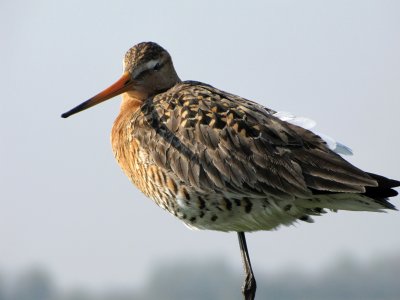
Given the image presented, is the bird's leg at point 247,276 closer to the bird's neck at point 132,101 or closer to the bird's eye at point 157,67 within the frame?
the bird's neck at point 132,101

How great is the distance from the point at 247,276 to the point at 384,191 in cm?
227

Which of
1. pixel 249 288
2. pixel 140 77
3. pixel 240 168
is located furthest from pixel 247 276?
pixel 140 77

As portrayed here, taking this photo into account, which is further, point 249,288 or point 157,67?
point 157,67

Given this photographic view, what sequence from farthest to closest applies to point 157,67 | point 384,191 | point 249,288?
point 157,67, point 249,288, point 384,191

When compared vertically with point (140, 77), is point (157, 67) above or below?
above

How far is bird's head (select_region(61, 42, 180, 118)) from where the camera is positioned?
43.5 feet

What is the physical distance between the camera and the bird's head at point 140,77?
13.3 metres

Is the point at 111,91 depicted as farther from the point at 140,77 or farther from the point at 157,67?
Answer: the point at 157,67

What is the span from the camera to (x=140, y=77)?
43.6 feet

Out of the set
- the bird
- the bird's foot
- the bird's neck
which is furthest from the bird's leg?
the bird's neck

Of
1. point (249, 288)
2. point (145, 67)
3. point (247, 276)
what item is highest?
point (145, 67)

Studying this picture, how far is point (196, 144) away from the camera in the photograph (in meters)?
12.0

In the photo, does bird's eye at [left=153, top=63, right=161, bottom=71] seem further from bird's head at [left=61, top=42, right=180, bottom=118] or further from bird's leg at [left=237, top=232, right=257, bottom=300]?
bird's leg at [left=237, top=232, right=257, bottom=300]

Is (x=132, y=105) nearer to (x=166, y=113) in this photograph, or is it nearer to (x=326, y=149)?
(x=166, y=113)
